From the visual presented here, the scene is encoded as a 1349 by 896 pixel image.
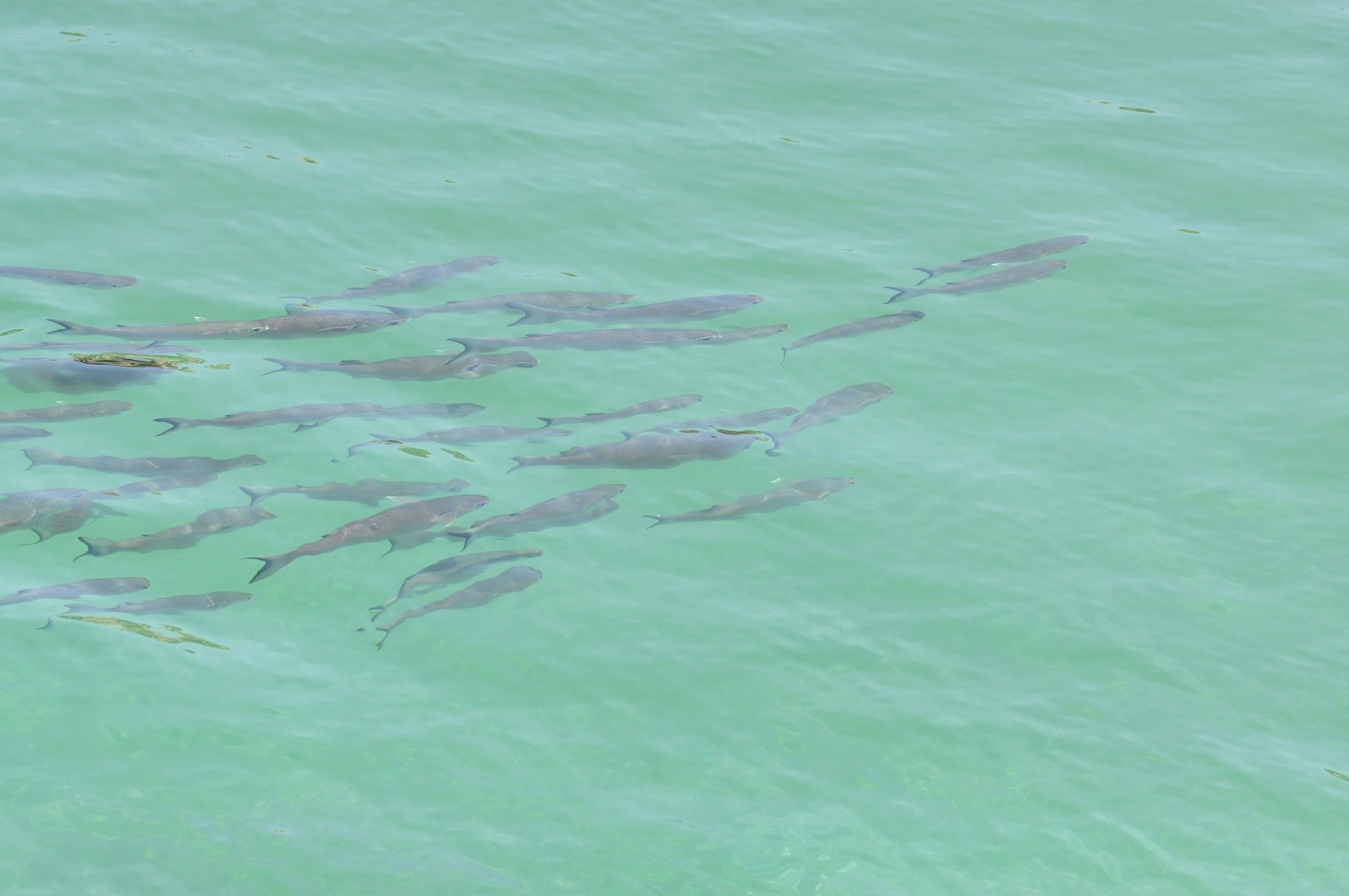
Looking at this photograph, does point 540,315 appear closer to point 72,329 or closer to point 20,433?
point 72,329

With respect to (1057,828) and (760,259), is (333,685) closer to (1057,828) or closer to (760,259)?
(1057,828)

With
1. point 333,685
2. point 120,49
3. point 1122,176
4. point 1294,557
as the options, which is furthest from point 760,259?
point 120,49

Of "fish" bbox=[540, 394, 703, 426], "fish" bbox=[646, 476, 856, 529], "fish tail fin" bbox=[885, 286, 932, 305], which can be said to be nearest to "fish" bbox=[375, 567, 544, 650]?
"fish" bbox=[646, 476, 856, 529]

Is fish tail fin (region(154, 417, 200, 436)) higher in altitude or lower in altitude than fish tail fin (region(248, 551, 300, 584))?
higher

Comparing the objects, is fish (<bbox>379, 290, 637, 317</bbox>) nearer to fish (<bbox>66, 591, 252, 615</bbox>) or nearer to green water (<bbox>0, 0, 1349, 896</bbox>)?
green water (<bbox>0, 0, 1349, 896</bbox>)

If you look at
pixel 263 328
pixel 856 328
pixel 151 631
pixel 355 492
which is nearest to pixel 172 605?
pixel 151 631

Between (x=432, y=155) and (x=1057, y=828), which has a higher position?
(x=432, y=155)

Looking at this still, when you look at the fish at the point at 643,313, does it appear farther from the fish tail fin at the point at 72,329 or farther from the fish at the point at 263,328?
the fish tail fin at the point at 72,329
